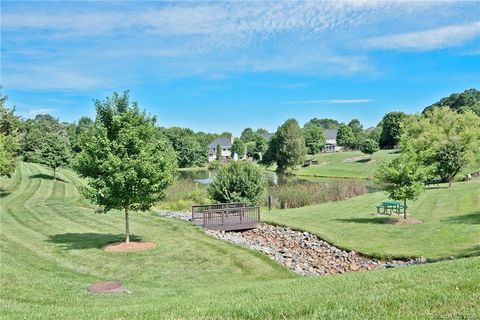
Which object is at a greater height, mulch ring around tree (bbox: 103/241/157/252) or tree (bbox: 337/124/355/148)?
tree (bbox: 337/124/355/148)

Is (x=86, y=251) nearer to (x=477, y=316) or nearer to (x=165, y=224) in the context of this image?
(x=165, y=224)

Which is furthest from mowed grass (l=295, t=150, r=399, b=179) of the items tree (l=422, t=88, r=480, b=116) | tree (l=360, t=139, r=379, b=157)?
tree (l=422, t=88, r=480, b=116)

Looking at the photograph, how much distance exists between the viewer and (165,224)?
22.0 meters

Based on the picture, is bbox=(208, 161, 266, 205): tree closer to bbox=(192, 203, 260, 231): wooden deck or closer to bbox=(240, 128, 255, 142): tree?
bbox=(192, 203, 260, 231): wooden deck

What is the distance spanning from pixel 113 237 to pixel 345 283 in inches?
522

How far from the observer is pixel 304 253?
1822 cm

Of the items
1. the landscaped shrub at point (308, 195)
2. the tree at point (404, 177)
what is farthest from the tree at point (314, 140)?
the tree at point (404, 177)

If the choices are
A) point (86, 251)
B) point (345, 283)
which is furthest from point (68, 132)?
point (345, 283)

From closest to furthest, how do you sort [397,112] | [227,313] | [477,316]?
[477,316] < [227,313] < [397,112]

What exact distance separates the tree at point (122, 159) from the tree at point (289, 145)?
64.7 metres

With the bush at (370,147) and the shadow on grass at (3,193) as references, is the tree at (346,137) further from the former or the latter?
the shadow on grass at (3,193)

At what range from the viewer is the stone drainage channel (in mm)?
15391

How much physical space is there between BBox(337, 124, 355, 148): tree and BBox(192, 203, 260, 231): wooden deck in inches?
4090

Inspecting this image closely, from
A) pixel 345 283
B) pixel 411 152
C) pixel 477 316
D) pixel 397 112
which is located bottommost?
pixel 345 283
